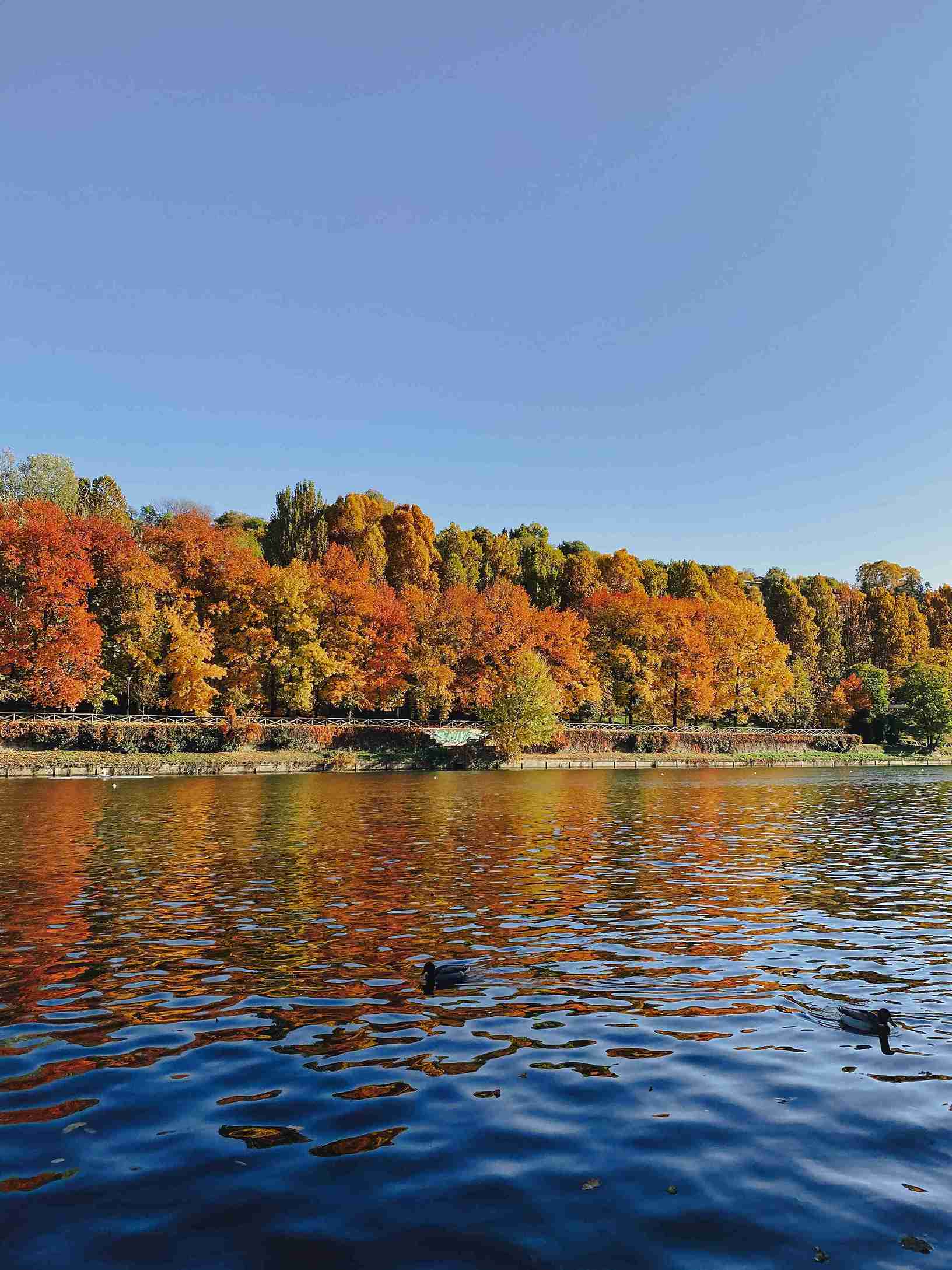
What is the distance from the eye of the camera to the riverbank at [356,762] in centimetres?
5688

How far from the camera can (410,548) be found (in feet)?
367

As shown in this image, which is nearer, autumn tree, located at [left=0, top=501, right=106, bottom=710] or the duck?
the duck

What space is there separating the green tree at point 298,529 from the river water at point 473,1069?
8480 centimetres

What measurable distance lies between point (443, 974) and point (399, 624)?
228 ft

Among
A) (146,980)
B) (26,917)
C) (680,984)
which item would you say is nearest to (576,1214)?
(680,984)

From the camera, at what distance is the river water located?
5684mm

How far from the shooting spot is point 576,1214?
584 cm

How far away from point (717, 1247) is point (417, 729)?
73.1 meters

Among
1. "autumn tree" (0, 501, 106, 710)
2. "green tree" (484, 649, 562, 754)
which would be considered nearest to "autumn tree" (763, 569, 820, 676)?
"green tree" (484, 649, 562, 754)

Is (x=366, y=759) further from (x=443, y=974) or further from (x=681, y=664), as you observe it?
(x=443, y=974)

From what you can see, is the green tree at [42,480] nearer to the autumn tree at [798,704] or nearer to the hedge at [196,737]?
the hedge at [196,737]

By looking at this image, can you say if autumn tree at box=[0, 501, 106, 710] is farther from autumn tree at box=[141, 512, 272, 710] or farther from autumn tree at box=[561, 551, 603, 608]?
autumn tree at box=[561, 551, 603, 608]

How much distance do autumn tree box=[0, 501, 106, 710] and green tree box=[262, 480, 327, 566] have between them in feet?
121

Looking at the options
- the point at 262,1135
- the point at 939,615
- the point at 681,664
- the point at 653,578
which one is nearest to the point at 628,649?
the point at 681,664
